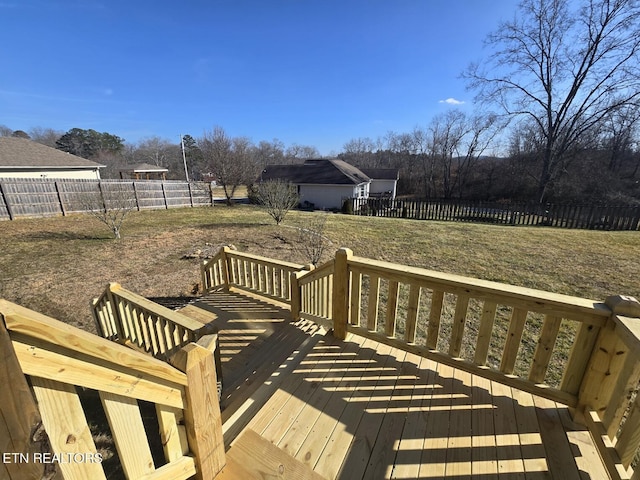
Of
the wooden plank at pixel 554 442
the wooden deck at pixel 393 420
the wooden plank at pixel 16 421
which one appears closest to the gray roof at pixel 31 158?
the wooden deck at pixel 393 420

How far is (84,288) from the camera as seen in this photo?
573 centimetres

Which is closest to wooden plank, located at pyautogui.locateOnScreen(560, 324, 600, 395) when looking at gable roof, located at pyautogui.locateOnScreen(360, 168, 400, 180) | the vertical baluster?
the vertical baluster

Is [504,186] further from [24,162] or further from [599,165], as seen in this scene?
[24,162]

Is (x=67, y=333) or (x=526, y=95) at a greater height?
(x=526, y=95)

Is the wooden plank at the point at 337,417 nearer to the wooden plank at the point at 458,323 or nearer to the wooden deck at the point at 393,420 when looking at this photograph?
the wooden deck at the point at 393,420

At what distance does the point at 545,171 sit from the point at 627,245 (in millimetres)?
13502

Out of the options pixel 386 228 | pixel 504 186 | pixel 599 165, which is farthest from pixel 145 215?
pixel 599 165

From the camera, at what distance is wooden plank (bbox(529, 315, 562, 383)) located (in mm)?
1953

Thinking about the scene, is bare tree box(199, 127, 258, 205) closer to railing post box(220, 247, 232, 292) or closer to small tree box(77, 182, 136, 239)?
small tree box(77, 182, 136, 239)

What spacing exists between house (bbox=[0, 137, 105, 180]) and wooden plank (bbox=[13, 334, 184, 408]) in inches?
856

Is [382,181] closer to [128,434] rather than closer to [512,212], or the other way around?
[512,212]

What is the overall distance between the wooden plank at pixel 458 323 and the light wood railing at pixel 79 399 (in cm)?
195

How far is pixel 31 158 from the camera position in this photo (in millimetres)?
16156

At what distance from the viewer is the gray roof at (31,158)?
1519cm
